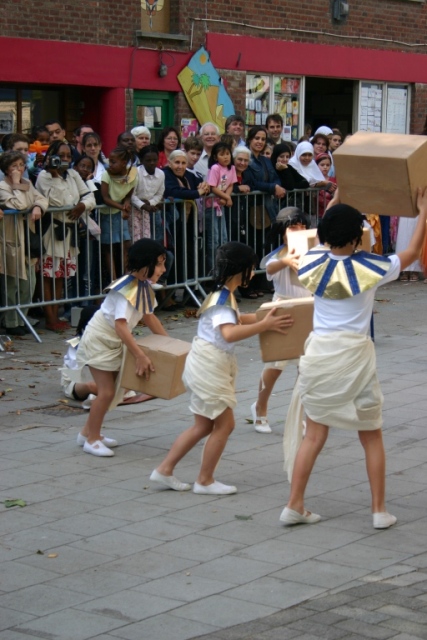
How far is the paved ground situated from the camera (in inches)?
197

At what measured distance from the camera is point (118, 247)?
13.1m

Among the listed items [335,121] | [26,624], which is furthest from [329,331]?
[335,121]

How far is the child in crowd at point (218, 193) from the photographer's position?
45.1ft

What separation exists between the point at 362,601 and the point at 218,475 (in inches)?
90.8

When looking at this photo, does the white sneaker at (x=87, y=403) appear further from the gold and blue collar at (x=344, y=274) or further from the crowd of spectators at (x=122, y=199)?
the gold and blue collar at (x=344, y=274)

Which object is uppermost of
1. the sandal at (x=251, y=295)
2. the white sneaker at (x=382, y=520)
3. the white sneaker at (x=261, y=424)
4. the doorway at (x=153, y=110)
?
the doorway at (x=153, y=110)

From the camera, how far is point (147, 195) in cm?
1305

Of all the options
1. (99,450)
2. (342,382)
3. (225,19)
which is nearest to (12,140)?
(99,450)

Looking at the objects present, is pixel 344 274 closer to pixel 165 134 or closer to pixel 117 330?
pixel 117 330

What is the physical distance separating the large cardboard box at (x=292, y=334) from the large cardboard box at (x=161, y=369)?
32.7 inches

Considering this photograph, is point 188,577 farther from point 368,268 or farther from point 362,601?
point 368,268

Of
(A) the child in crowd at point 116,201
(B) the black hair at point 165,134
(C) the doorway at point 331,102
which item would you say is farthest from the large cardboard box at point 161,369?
(C) the doorway at point 331,102

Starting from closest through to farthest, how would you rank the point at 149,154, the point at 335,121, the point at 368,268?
1. the point at 368,268
2. the point at 149,154
3. the point at 335,121

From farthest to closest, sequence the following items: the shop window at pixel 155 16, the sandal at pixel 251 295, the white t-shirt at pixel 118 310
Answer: the shop window at pixel 155 16 → the sandal at pixel 251 295 → the white t-shirt at pixel 118 310
